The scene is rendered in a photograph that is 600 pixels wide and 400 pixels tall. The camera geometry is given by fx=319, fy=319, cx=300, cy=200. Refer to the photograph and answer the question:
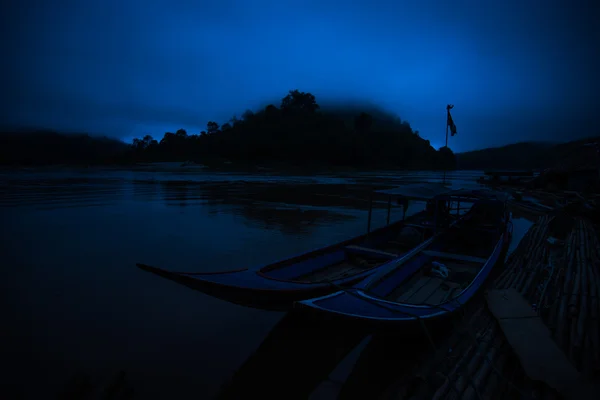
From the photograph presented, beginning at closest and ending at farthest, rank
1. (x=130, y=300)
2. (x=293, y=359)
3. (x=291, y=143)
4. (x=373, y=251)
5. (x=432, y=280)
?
(x=293, y=359) < (x=130, y=300) < (x=432, y=280) < (x=373, y=251) < (x=291, y=143)

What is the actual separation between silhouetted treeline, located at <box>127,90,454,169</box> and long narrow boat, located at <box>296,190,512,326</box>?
7789 cm

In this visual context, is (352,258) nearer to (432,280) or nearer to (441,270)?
(432,280)

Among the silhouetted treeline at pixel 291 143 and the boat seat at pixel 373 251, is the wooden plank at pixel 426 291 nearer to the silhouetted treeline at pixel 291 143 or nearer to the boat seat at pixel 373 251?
the boat seat at pixel 373 251

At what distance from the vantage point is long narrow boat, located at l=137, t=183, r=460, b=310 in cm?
482

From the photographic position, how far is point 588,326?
4.69 m

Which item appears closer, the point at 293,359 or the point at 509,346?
the point at 509,346

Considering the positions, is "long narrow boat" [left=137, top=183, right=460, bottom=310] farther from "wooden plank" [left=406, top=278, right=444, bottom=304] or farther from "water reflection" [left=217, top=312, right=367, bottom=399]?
"wooden plank" [left=406, top=278, right=444, bottom=304]

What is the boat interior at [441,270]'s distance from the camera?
19.9 feet

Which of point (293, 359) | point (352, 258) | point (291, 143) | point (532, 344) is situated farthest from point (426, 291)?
point (291, 143)

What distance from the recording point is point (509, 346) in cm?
431

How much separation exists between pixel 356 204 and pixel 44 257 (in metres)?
17.0

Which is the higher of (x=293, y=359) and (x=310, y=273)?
(x=310, y=273)

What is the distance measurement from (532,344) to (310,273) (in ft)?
12.6

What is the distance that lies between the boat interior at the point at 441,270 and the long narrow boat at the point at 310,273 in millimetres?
346
